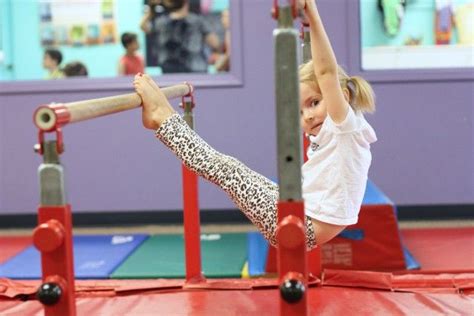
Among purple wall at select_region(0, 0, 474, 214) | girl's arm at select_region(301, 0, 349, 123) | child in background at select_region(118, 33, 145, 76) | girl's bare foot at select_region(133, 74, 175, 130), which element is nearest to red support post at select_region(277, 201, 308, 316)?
girl's arm at select_region(301, 0, 349, 123)

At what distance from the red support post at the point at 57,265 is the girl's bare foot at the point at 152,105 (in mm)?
613

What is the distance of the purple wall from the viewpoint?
172 inches

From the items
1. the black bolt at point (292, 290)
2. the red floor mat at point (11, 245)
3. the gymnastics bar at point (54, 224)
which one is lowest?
the red floor mat at point (11, 245)

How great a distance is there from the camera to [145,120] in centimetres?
188

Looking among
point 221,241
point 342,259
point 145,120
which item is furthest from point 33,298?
point 221,241

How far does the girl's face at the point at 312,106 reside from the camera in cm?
198

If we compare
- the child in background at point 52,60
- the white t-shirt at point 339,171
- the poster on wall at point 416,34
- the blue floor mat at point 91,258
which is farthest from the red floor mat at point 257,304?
the child in background at point 52,60

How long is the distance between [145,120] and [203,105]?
2577 millimetres

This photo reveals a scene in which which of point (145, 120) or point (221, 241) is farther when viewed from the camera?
point (221, 241)

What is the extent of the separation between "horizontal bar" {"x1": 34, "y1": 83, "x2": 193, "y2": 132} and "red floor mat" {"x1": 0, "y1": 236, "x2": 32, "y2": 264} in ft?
7.39

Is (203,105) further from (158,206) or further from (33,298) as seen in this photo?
(33,298)

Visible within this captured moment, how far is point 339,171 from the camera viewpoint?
75.4 inches

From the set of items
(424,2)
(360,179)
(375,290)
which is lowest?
(375,290)

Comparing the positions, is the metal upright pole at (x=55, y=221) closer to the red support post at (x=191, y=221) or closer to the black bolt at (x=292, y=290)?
the black bolt at (x=292, y=290)
